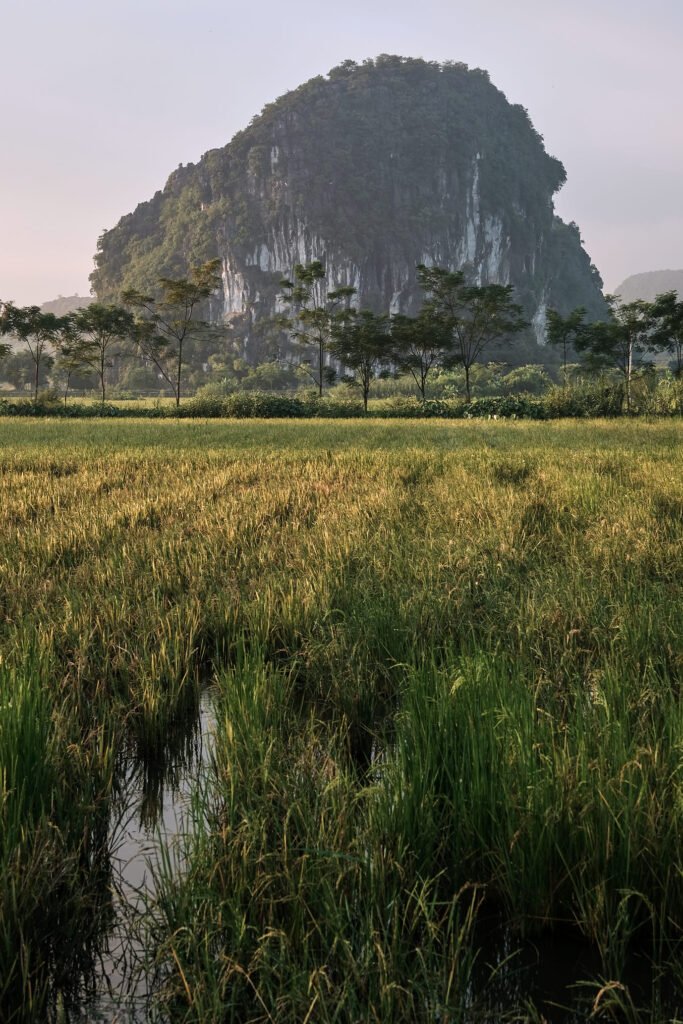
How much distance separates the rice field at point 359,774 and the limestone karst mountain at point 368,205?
498 ft

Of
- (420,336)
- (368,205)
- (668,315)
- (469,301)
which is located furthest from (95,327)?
(368,205)

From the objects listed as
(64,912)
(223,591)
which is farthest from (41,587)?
(64,912)

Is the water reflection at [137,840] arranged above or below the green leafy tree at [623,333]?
below

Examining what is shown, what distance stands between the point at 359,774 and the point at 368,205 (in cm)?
18644

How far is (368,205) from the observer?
172 m

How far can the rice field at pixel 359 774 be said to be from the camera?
4.17 ft

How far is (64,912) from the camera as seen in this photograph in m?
1.42

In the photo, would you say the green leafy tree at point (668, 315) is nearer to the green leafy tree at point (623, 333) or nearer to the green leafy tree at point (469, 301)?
the green leafy tree at point (623, 333)

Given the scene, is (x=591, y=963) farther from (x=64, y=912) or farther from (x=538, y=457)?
(x=538, y=457)

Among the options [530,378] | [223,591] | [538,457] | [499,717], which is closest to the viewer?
[499,717]

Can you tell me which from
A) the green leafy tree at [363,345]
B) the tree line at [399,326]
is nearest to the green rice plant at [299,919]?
the tree line at [399,326]

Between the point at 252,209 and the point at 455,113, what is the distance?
2645 inches

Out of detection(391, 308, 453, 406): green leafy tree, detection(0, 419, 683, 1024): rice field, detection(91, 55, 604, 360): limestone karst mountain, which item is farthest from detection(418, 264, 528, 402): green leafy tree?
detection(91, 55, 604, 360): limestone karst mountain

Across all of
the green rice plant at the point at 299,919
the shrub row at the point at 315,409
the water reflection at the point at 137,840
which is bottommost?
the water reflection at the point at 137,840
